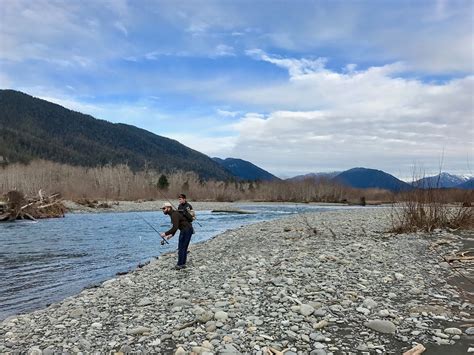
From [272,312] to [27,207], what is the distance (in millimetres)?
44013

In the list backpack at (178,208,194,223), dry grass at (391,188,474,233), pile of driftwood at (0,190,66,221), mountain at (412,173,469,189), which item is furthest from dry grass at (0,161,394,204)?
backpack at (178,208,194,223)

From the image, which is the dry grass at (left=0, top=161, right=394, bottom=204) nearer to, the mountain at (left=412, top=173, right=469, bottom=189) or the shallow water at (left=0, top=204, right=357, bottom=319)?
the shallow water at (left=0, top=204, right=357, bottom=319)

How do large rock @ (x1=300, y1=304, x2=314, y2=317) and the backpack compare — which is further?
the backpack

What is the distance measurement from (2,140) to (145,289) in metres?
218

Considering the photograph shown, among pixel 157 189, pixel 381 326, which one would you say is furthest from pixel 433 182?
pixel 157 189

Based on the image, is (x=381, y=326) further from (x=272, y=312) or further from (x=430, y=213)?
(x=430, y=213)

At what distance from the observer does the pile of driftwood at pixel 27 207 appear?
4256 centimetres

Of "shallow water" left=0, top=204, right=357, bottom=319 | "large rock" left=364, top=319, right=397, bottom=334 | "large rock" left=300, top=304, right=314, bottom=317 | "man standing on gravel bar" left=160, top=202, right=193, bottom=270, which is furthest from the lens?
"man standing on gravel bar" left=160, top=202, right=193, bottom=270

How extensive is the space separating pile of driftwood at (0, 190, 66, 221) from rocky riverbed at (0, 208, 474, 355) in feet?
117

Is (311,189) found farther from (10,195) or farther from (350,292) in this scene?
(350,292)

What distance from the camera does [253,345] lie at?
251 inches

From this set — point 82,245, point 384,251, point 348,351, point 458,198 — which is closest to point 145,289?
point 348,351

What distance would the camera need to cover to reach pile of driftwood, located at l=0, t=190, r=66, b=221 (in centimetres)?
4256

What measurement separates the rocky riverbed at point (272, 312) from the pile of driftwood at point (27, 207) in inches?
1401
